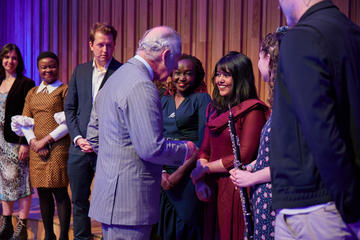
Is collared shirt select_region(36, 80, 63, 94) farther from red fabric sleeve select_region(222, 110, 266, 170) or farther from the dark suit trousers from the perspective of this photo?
red fabric sleeve select_region(222, 110, 266, 170)

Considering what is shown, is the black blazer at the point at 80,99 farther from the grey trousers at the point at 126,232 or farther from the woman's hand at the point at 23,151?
the grey trousers at the point at 126,232

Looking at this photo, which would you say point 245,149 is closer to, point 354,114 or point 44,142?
point 354,114

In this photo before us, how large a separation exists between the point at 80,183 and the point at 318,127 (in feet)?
8.20

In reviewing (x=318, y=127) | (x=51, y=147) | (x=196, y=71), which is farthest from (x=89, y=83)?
(x=318, y=127)

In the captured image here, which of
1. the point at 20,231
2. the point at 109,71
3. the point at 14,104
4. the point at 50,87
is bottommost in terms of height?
the point at 20,231

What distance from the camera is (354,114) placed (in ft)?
3.75

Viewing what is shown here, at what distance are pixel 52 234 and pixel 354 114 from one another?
3.07 meters

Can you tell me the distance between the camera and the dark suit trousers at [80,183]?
3.30 m

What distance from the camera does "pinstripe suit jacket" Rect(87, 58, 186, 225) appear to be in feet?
6.04

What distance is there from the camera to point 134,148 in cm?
188

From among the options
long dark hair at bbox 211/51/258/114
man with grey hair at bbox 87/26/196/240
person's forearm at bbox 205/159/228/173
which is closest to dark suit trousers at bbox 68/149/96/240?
person's forearm at bbox 205/159/228/173

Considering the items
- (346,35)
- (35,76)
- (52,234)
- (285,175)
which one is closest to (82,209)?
(52,234)

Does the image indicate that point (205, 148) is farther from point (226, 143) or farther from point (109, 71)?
point (109, 71)

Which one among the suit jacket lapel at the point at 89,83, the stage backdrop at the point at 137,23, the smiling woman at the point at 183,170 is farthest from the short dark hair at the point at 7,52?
the smiling woman at the point at 183,170
